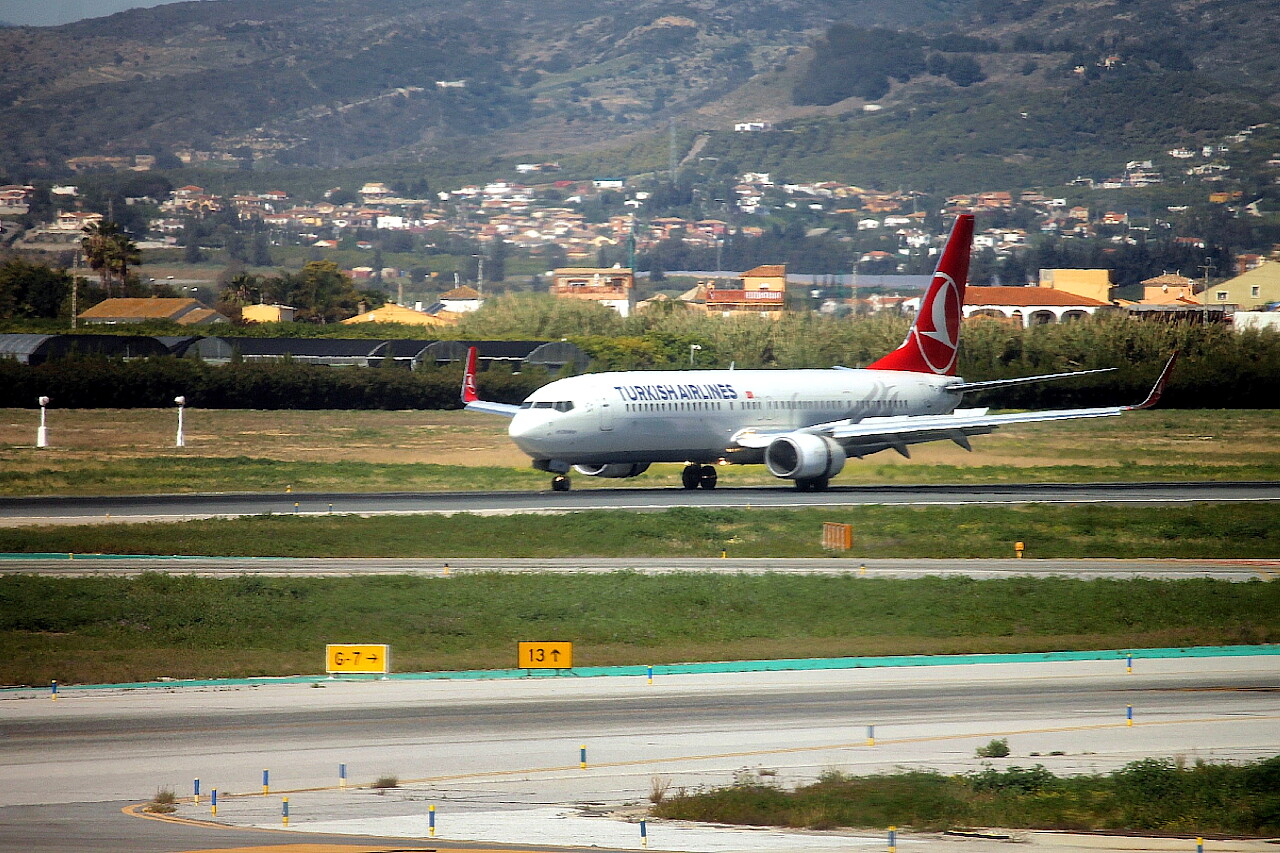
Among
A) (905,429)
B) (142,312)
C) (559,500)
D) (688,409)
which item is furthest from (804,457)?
(142,312)

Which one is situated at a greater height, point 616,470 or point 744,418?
point 744,418

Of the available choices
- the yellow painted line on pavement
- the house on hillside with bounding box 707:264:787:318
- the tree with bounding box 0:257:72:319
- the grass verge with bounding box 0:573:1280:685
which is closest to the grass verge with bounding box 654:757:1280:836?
the yellow painted line on pavement

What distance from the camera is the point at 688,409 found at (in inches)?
2089

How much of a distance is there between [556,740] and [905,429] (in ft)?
112

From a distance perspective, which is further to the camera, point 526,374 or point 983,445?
point 526,374

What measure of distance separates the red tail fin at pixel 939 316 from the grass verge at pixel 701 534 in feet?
48.7

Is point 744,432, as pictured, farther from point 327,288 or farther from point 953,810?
point 327,288

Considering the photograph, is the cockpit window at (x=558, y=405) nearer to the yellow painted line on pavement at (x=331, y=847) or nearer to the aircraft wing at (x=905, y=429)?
the aircraft wing at (x=905, y=429)

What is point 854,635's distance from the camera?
102ft

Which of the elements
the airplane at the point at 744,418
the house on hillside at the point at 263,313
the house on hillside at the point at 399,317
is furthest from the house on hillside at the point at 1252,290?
the airplane at the point at 744,418

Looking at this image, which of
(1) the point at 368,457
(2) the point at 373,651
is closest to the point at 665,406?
(1) the point at 368,457

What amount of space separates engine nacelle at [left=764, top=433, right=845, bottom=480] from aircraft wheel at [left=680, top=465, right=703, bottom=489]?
274cm

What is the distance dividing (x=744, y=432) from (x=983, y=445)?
2046cm

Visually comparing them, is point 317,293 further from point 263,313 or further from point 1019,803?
point 1019,803
